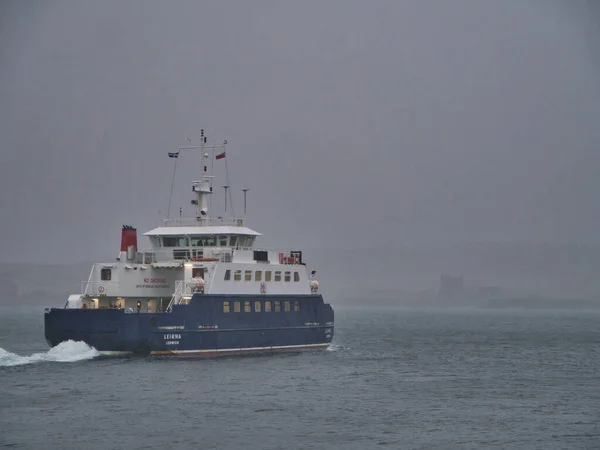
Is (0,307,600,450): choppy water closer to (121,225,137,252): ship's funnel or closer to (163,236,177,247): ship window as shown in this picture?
(121,225,137,252): ship's funnel

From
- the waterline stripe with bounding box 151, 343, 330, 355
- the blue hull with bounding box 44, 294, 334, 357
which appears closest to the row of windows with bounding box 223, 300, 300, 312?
the blue hull with bounding box 44, 294, 334, 357

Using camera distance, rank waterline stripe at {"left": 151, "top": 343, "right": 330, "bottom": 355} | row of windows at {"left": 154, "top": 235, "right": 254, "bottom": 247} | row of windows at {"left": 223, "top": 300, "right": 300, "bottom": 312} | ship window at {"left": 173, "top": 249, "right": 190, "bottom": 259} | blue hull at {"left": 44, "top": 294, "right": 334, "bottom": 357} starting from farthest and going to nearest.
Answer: row of windows at {"left": 154, "top": 235, "right": 254, "bottom": 247}, ship window at {"left": 173, "top": 249, "right": 190, "bottom": 259}, row of windows at {"left": 223, "top": 300, "right": 300, "bottom": 312}, waterline stripe at {"left": 151, "top": 343, "right": 330, "bottom": 355}, blue hull at {"left": 44, "top": 294, "right": 334, "bottom": 357}

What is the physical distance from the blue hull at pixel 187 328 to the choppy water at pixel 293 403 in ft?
2.94

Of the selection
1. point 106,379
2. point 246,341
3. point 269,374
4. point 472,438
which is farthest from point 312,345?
point 472,438

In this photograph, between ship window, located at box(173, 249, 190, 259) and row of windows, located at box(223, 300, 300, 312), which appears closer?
row of windows, located at box(223, 300, 300, 312)

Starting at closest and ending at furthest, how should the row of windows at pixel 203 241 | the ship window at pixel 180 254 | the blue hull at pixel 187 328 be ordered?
the blue hull at pixel 187 328, the ship window at pixel 180 254, the row of windows at pixel 203 241

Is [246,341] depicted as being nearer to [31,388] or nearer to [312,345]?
[312,345]

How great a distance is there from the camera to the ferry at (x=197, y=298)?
1969 inches

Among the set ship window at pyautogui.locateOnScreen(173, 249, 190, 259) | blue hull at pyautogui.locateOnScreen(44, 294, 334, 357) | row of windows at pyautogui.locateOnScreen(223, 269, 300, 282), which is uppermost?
ship window at pyautogui.locateOnScreen(173, 249, 190, 259)

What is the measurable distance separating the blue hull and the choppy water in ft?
2.94

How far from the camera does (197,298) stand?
51.4 m

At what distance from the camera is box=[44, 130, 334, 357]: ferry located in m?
50.0

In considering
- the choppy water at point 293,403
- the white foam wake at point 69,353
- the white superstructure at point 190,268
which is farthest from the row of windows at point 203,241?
the white foam wake at point 69,353

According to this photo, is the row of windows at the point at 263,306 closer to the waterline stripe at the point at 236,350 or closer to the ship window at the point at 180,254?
the waterline stripe at the point at 236,350
